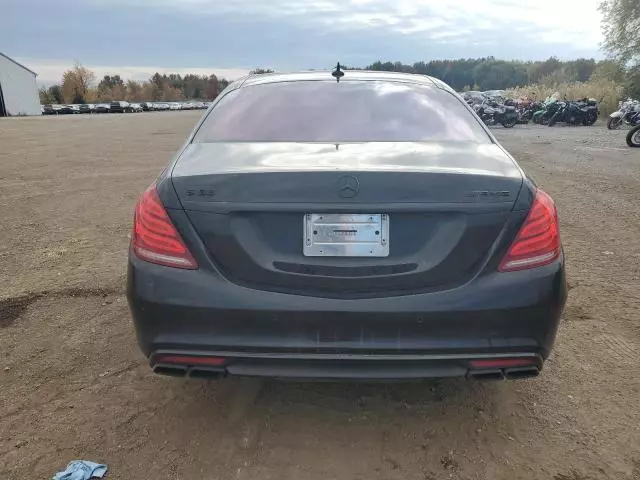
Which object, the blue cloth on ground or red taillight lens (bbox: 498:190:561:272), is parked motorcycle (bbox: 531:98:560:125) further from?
the blue cloth on ground

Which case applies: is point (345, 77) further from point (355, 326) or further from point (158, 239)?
point (355, 326)

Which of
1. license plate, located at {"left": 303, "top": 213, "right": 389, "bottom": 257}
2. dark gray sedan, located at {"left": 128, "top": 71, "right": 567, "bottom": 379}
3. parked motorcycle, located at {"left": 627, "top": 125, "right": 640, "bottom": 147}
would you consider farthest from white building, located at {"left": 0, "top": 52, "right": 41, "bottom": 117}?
license plate, located at {"left": 303, "top": 213, "right": 389, "bottom": 257}

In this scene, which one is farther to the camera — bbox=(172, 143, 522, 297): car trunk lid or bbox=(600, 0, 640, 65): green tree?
bbox=(600, 0, 640, 65): green tree

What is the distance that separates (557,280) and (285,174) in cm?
119

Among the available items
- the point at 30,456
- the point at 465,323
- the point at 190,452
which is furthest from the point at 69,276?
the point at 465,323

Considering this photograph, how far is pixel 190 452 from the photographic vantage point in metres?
2.46

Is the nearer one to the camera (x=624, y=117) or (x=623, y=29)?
(x=624, y=117)

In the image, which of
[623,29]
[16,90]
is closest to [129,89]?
[16,90]

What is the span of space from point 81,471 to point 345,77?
2.54 m

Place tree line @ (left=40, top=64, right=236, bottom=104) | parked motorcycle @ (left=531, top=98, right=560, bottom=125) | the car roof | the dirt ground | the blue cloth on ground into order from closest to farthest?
1. the blue cloth on ground
2. the dirt ground
3. the car roof
4. parked motorcycle @ (left=531, top=98, right=560, bottom=125)
5. tree line @ (left=40, top=64, right=236, bottom=104)

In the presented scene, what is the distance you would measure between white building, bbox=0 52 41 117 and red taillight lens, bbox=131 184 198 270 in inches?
3120

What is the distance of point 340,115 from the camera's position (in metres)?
2.97

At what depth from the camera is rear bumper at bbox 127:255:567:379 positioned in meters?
2.14

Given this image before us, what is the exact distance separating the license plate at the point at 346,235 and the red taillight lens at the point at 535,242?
0.50 meters
